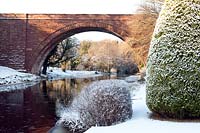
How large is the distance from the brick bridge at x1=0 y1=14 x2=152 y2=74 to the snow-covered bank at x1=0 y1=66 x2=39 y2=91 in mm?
1972

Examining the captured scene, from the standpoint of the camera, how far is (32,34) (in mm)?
37844

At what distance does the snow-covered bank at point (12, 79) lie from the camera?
27906 mm

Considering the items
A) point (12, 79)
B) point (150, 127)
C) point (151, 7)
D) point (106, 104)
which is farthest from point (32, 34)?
point (150, 127)

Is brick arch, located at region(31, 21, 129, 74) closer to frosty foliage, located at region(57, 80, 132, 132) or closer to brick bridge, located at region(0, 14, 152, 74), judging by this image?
brick bridge, located at region(0, 14, 152, 74)

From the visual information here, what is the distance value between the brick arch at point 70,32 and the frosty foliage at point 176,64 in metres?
26.3

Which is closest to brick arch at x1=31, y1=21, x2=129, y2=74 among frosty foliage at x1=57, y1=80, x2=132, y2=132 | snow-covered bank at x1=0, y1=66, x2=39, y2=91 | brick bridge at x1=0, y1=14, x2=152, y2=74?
brick bridge at x1=0, y1=14, x2=152, y2=74

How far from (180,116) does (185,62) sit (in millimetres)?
1302

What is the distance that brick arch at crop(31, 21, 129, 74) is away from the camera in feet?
117

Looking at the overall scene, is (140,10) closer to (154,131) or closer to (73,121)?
(73,121)

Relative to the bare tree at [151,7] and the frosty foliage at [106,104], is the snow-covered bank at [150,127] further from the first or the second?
the bare tree at [151,7]

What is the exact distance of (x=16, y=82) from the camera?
30.7 meters

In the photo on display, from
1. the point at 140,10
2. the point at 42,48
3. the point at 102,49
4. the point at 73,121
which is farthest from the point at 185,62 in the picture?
the point at 102,49

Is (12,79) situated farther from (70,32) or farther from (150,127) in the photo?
(150,127)

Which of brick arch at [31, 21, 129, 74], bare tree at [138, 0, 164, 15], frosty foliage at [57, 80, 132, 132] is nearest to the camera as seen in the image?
frosty foliage at [57, 80, 132, 132]
